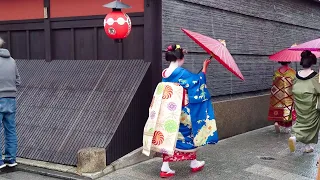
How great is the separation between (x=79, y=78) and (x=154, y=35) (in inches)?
67.4

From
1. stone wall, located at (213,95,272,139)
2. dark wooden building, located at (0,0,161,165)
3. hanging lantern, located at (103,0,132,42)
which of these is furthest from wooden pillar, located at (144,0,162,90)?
stone wall, located at (213,95,272,139)

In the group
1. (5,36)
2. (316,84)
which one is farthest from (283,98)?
(5,36)

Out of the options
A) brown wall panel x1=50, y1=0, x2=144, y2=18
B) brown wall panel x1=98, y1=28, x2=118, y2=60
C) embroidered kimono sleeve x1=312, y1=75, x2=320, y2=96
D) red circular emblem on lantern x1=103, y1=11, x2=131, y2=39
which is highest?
brown wall panel x1=50, y1=0, x2=144, y2=18

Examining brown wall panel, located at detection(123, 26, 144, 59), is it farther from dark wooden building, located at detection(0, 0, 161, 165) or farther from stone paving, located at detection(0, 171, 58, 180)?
stone paving, located at detection(0, 171, 58, 180)

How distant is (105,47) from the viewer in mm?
7578

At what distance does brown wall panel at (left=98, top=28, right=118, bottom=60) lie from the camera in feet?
24.6

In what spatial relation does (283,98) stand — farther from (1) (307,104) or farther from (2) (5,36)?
(2) (5,36)

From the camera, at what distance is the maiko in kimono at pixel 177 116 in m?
5.60

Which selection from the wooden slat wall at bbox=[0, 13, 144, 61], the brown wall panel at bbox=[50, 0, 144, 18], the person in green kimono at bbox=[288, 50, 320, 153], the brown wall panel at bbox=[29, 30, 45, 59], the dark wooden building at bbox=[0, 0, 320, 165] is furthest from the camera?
the brown wall panel at bbox=[29, 30, 45, 59]

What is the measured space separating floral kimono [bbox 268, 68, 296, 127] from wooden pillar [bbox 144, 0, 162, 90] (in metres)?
3.61

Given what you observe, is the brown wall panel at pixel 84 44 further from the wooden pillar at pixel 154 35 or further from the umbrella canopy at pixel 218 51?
the umbrella canopy at pixel 218 51

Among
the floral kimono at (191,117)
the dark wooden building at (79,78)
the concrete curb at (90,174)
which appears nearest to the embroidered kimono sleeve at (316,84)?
the floral kimono at (191,117)

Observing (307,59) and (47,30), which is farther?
(47,30)

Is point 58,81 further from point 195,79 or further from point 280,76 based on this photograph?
point 280,76
